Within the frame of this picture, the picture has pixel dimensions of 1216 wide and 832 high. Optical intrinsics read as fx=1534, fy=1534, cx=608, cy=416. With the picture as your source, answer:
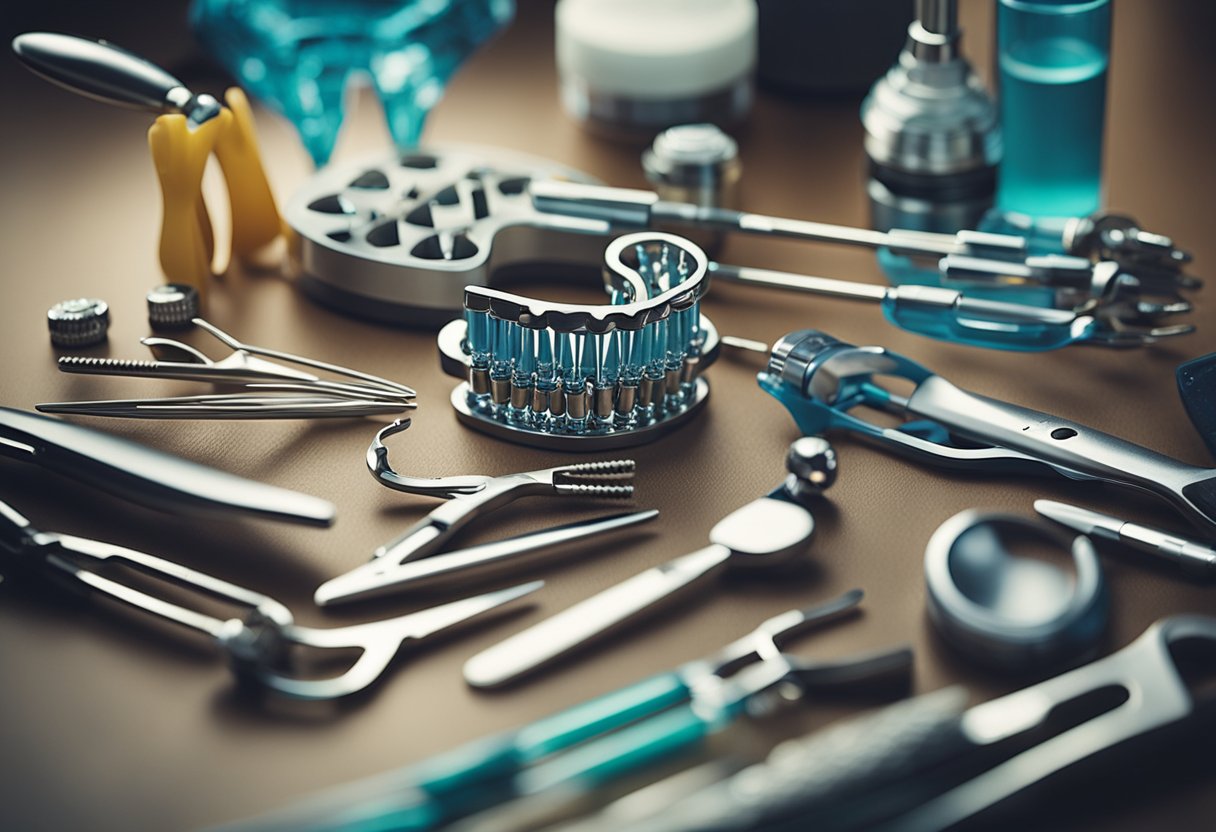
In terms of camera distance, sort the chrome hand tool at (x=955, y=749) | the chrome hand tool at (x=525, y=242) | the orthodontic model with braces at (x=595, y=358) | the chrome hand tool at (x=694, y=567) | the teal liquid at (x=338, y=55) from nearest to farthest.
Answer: the chrome hand tool at (x=955, y=749) → the chrome hand tool at (x=694, y=567) → the orthodontic model with braces at (x=595, y=358) → the chrome hand tool at (x=525, y=242) → the teal liquid at (x=338, y=55)

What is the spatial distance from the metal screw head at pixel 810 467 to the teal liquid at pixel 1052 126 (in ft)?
1.08

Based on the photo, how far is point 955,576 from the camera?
0.68 meters

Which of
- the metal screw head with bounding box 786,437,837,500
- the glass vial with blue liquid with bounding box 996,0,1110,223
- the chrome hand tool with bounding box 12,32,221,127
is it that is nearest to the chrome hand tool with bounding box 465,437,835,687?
the metal screw head with bounding box 786,437,837,500

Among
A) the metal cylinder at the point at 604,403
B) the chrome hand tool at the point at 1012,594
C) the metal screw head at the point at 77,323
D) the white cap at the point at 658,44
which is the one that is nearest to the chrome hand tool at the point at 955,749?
the chrome hand tool at the point at 1012,594

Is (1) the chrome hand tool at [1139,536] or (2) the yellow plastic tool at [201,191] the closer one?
(1) the chrome hand tool at [1139,536]

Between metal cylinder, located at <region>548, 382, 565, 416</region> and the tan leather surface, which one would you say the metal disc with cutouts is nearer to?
the tan leather surface

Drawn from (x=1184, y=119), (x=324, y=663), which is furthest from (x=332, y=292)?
(x=1184, y=119)

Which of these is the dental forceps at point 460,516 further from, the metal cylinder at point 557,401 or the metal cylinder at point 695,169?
the metal cylinder at point 695,169

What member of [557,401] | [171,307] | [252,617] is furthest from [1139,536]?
[171,307]

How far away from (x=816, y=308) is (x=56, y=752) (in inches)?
20.4

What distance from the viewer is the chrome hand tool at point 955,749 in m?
0.56

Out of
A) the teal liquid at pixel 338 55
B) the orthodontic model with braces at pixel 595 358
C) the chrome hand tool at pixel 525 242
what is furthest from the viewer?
the teal liquid at pixel 338 55

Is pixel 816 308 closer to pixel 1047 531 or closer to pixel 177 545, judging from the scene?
pixel 1047 531

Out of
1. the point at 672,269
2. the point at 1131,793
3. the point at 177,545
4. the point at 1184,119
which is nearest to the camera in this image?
the point at 1131,793
